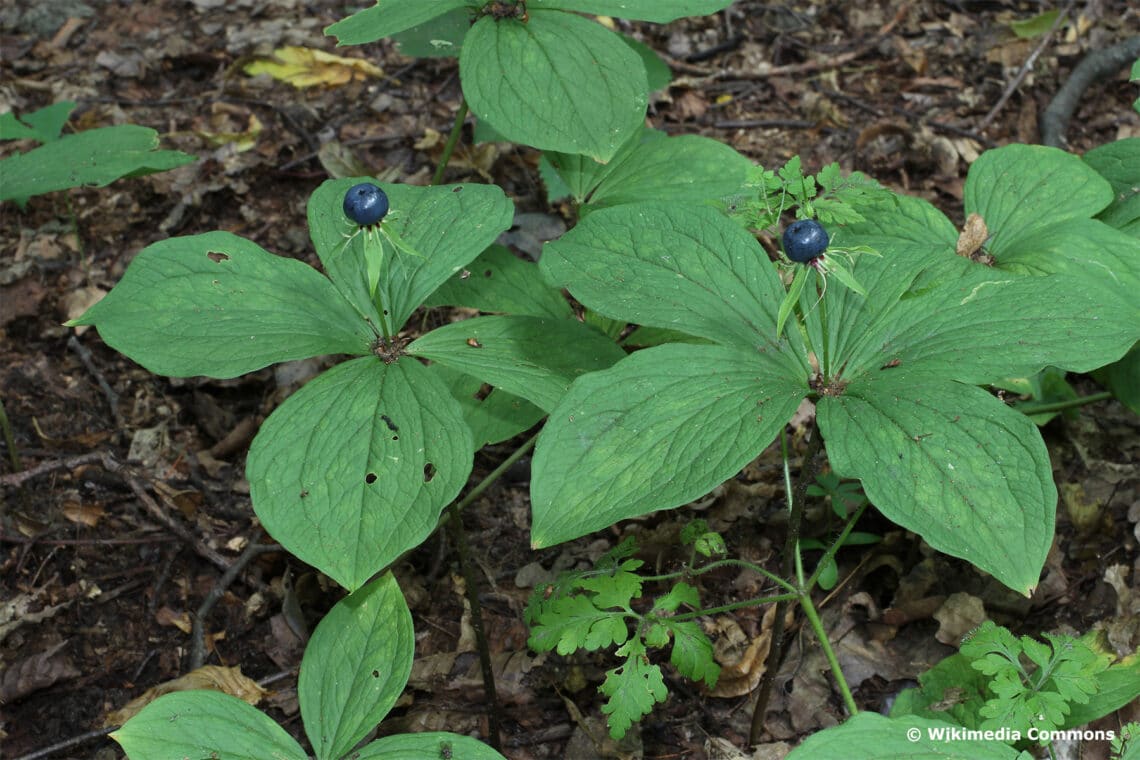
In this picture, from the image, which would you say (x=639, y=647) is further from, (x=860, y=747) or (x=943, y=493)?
(x=943, y=493)

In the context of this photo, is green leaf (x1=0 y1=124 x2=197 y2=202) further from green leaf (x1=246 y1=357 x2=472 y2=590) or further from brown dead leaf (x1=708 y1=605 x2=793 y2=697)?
brown dead leaf (x1=708 y1=605 x2=793 y2=697)

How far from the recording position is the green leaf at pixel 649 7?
112 inches

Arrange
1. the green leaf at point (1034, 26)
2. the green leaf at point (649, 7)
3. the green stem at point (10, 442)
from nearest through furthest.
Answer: the green leaf at point (649, 7) → the green stem at point (10, 442) → the green leaf at point (1034, 26)

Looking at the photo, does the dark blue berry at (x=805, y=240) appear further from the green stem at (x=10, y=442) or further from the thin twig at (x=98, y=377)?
the thin twig at (x=98, y=377)

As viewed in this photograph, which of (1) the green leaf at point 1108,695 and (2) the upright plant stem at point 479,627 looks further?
(2) the upright plant stem at point 479,627

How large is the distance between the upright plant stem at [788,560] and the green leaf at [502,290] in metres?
0.98

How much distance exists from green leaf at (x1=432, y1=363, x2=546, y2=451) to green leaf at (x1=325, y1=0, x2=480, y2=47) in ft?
3.36

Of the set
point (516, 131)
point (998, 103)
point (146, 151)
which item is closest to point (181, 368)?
point (516, 131)

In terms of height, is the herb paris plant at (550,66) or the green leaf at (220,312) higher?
the herb paris plant at (550,66)

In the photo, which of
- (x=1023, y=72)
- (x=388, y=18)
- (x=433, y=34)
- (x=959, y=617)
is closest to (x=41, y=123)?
(x=433, y=34)

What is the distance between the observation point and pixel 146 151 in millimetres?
Result: 3479

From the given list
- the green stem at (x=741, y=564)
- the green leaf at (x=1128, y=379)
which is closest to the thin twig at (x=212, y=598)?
the green stem at (x=741, y=564)

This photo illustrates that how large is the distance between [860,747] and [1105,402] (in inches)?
85.1

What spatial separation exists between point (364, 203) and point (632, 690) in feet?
4.33
